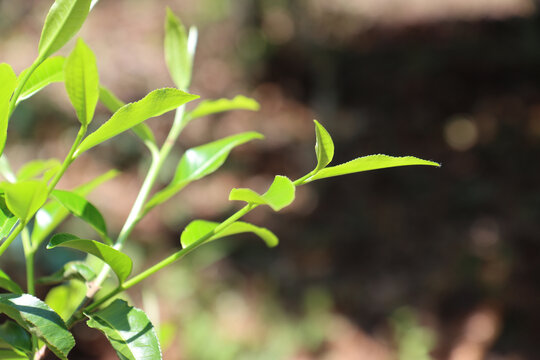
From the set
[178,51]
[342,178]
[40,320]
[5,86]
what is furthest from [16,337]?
[342,178]

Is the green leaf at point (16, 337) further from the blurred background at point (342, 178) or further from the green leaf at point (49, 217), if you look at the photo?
the blurred background at point (342, 178)

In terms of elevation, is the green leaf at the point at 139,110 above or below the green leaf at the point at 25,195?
above

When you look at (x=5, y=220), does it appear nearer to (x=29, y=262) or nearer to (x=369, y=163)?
(x=29, y=262)

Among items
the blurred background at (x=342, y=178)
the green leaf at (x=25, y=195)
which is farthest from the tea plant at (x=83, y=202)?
the blurred background at (x=342, y=178)

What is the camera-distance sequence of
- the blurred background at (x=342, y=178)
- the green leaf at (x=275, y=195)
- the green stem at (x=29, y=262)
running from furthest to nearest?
the blurred background at (x=342, y=178) → the green stem at (x=29, y=262) → the green leaf at (x=275, y=195)

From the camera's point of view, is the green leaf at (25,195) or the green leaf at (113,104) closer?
the green leaf at (25,195)

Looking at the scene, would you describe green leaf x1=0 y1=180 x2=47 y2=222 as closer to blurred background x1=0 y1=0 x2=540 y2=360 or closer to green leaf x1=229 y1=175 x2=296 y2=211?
green leaf x1=229 y1=175 x2=296 y2=211
